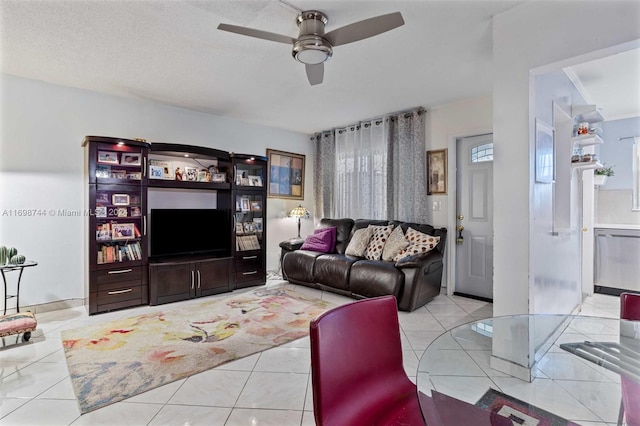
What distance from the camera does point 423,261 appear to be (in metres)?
3.63

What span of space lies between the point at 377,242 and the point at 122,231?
3.22 m


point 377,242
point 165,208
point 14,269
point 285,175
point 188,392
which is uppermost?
point 285,175

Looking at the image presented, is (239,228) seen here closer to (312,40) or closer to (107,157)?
(107,157)

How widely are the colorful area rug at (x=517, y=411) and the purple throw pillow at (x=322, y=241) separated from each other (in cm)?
357

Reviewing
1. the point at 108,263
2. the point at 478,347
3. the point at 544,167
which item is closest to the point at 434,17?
the point at 544,167

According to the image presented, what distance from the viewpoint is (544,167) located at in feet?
7.93

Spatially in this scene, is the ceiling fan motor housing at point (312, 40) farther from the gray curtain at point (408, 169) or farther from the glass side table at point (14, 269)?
the glass side table at point (14, 269)

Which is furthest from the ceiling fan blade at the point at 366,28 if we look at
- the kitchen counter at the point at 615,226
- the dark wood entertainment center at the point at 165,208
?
the kitchen counter at the point at 615,226

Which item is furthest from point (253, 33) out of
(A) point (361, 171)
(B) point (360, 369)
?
(A) point (361, 171)

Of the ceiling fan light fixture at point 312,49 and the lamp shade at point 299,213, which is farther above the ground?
the ceiling fan light fixture at point 312,49

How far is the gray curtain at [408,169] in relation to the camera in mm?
4453

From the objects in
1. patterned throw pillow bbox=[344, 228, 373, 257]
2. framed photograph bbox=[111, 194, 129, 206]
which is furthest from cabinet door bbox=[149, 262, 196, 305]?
patterned throw pillow bbox=[344, 228, 373, 257]

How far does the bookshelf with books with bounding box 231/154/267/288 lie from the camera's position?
14.9 feet

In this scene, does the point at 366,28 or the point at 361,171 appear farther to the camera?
the point at 361,171
